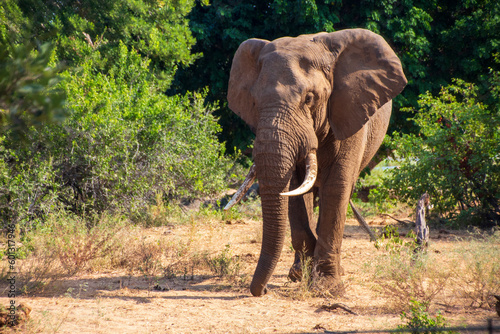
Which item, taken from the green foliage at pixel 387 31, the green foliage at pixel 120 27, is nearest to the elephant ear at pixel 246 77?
the green foliage at pixel 120 27

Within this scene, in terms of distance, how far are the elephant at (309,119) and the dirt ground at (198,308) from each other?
389mm

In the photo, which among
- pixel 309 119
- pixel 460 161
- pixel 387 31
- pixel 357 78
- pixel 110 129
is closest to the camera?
pixel 309 119

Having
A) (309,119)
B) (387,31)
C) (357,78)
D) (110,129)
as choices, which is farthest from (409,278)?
(387,31)

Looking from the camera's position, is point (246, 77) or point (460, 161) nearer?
point (246, 77)

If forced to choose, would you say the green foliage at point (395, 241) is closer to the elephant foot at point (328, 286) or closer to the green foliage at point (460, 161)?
the elephant foot at point (328, 286)

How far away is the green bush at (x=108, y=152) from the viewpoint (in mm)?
8094

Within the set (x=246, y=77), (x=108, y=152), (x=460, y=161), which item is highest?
(x=246, y=77)

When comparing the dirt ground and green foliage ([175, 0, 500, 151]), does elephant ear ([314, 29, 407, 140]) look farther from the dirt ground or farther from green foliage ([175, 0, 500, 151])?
green foliage ([175, 0, 500, 151])

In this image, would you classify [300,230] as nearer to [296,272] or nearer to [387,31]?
[296,272]

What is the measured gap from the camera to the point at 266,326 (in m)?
4.52

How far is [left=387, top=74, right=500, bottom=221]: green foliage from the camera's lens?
31.1 ft

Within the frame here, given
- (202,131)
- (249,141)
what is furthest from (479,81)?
(202,131)

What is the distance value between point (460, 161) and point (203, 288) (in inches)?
246

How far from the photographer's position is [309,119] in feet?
17.2
